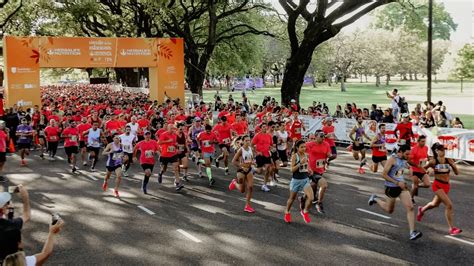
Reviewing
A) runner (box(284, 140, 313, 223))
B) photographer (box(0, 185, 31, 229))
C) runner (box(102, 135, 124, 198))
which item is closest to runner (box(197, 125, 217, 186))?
runner (box(102, 135, 124, 198))

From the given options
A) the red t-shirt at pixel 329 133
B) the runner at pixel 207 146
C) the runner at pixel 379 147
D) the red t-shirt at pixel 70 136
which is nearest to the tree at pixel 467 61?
the red t-shirt at pixel 329 133

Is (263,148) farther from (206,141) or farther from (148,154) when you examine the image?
(148,154)

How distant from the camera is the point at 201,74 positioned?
3331cm

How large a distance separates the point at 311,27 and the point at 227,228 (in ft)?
54.9

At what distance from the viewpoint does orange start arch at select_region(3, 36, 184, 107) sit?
2411 cm

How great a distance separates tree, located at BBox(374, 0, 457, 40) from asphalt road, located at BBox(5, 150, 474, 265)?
15.5 metres

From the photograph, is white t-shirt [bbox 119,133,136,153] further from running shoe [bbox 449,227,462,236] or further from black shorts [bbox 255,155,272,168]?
running shoe [bbox 449,227,462,236]

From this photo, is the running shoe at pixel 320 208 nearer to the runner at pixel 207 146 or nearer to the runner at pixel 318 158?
the runner at pixel 318 158

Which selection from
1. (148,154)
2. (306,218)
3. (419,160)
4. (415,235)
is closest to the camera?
(415,235)

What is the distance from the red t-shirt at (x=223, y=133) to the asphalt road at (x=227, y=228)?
147cm

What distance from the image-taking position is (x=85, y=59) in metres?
26.2

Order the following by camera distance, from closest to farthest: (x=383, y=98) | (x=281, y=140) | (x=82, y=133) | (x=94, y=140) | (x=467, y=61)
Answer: (x=281, y=140) → (x=94, y=140) → (x=82, y=133) → (x=467, y=61) → (x=383, y=98)

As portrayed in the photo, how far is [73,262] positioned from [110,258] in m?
0.55

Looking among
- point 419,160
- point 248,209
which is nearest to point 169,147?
point 248,209
